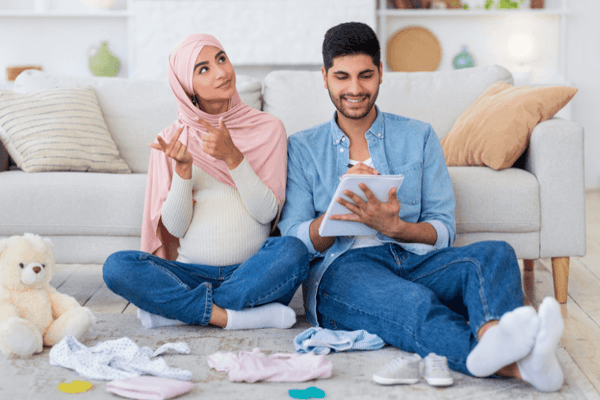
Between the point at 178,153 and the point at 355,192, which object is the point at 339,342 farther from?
the point at 178,153

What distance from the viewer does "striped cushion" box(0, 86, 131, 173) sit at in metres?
2.32

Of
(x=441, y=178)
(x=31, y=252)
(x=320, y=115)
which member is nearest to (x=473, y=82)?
(x=320, y=115)

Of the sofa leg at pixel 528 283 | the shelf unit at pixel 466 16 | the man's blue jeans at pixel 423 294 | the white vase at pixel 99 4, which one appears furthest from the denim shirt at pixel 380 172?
the white vase at pixel 99 4

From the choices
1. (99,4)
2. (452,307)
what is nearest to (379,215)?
(452,307)

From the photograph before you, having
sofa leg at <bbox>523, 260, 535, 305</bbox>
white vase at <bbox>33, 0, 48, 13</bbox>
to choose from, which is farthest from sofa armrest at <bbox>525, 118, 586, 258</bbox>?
white vase at <bbox>33, 0, 48, 13</bbox>

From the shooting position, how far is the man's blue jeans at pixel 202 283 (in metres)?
1.63

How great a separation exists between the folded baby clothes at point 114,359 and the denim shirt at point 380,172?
44cm

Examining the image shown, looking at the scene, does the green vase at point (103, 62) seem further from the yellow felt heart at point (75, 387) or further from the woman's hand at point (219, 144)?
the yellow felt heart at point (75, 387)

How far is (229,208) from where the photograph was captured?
177cm

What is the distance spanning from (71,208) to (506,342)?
1489mm

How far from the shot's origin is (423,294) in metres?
1.45

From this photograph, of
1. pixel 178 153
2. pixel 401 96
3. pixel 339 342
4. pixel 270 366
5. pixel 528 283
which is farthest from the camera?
pixel 401 96

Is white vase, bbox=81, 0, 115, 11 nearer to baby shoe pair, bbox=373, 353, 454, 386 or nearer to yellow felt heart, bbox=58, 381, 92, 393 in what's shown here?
yellow felt heart, bbox=58, 381, 92, 393

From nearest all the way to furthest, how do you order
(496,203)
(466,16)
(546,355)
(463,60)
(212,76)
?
(546,355)
(212,76)
(496,203)
(463,60)
(466,16)
